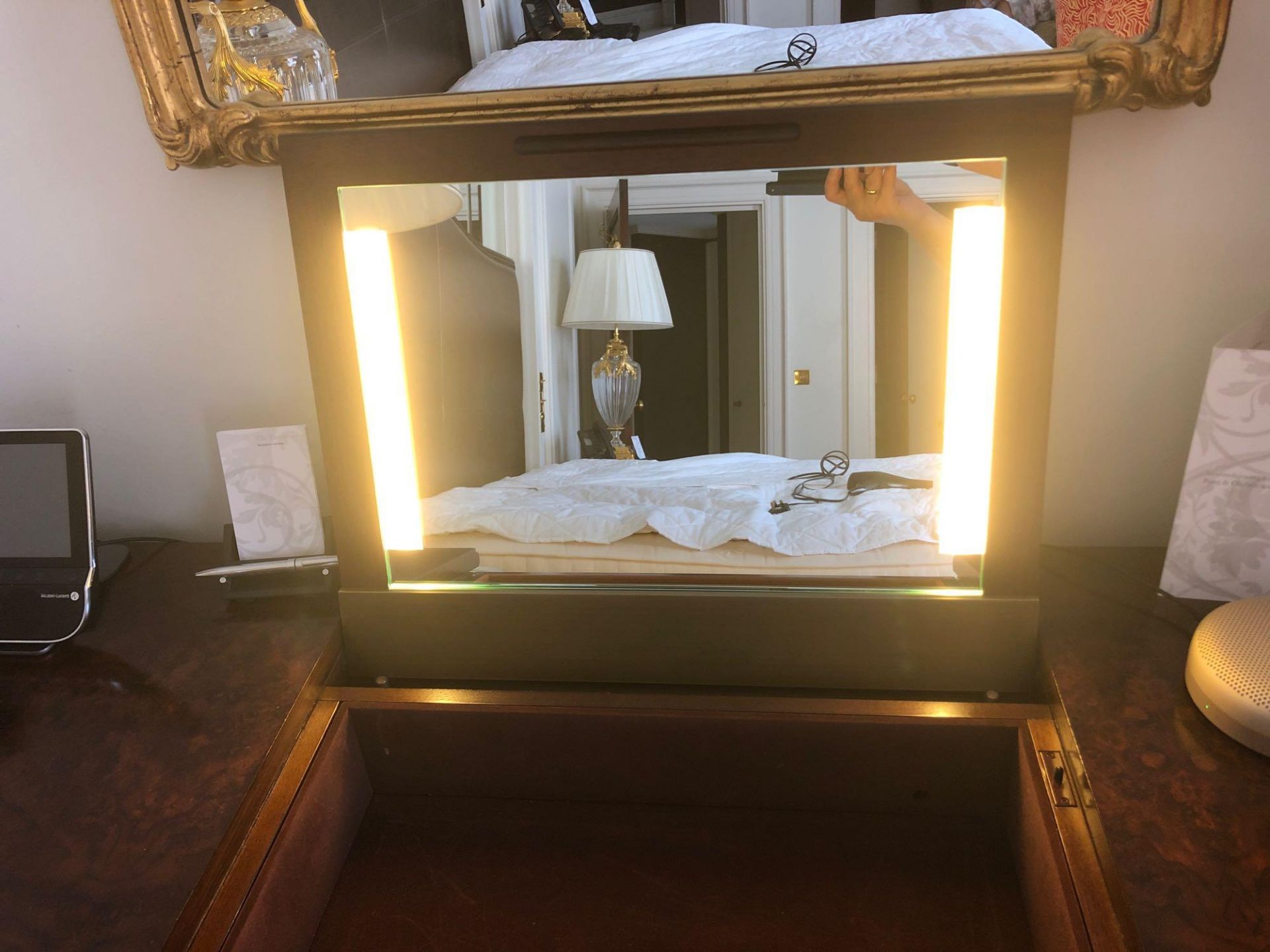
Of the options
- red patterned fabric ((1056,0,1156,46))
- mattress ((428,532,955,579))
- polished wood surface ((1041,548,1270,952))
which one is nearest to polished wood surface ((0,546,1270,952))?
polished wood surface ((1041,548,1270,952))

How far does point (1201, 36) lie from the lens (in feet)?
2.21

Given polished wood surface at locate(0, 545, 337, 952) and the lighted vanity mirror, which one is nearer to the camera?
polished wood surface at locate(0, 545, 337, 952)

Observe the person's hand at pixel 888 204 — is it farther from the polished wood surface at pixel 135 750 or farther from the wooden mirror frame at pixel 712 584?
the polished wood surface at pixel 135 750

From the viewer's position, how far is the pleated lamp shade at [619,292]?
2.18ft

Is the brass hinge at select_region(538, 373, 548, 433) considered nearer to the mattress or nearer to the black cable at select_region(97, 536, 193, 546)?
the mattress

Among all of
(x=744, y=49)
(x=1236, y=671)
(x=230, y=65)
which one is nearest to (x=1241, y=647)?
(x=1236, y=671)

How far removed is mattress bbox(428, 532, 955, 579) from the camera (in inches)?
25.9

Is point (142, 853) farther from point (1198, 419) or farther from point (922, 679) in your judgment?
point (1198, 419)

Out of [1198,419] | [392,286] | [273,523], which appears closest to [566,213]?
[392,286]

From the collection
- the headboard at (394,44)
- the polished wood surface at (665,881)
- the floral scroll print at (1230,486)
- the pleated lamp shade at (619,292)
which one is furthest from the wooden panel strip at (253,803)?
the floral scroll print at (1230,486)

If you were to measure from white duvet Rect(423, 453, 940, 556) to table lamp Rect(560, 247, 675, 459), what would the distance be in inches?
1.7

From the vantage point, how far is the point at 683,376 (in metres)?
0.68

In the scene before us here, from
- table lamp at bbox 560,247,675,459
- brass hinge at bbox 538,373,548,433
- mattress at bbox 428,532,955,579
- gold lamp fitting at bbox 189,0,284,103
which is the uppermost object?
gold lamp fitting at bbox 189,0,284,103

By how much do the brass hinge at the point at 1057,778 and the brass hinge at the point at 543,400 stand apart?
1.51 ft
